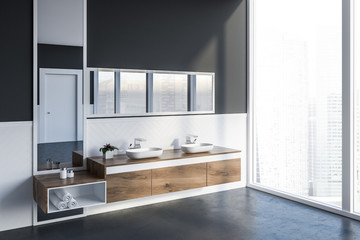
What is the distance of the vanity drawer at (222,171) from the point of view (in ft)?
14.2

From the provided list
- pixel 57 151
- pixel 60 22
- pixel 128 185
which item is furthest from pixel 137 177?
pixel 60 22

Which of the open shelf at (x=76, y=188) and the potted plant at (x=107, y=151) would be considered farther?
the potted plant at (x=107, y=151)

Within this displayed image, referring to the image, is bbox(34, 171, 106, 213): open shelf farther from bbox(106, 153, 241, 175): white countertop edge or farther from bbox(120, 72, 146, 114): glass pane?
bbox(120, 72, 146, 114): glass pane

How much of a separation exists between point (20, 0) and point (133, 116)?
1.73 metres

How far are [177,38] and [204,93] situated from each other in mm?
830

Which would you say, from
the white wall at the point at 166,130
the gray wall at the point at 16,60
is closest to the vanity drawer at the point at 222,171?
the white wall at the point at 166,130

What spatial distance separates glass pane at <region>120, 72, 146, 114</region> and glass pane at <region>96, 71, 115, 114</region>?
116mm

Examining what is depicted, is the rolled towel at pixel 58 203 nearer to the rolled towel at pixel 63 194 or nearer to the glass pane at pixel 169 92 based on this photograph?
the rolled towel at pixel 63 194

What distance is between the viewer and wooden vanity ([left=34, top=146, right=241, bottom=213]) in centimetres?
359

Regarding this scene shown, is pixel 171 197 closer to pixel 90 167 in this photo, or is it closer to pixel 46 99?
pixel 90 167

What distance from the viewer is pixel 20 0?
362cm

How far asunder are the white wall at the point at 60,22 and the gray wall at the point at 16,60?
118 millimetres

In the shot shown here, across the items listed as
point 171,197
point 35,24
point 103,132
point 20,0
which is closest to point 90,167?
point 103,132

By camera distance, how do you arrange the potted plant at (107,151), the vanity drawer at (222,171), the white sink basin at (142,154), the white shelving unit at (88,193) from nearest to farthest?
the white shelving unit at (88,193) < the white sink basin at (142,154) < the potted plant at (107,151) < the vanity drawer at (222,171)
